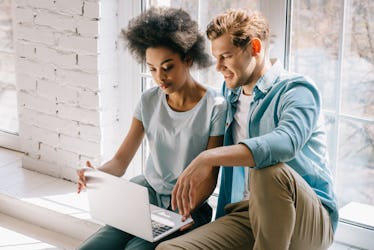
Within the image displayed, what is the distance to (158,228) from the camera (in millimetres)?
2229

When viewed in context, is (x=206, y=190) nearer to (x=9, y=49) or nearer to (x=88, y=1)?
(x=88, y=1)

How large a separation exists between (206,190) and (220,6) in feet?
2.61

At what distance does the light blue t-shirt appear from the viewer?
7.72 ft

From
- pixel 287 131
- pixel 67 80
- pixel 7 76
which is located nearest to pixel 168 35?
pixel 287 131

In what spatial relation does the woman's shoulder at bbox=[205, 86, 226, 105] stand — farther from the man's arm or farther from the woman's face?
the man's arm

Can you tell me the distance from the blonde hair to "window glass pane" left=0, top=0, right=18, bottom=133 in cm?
A: 157

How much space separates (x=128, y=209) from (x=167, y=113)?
420 mm

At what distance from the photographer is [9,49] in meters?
3.51

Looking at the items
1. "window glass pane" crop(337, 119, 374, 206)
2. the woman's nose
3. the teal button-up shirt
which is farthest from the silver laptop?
"window glass pane" crop(337, 119, 374, 206)

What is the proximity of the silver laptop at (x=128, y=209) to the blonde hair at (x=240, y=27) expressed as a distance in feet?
1.72

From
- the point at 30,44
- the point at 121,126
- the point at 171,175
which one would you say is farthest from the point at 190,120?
the point at 30,44

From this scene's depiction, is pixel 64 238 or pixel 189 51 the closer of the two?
pixel 189 51

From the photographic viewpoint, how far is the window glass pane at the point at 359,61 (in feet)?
7.69

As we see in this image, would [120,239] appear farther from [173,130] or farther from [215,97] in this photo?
[215,97]
